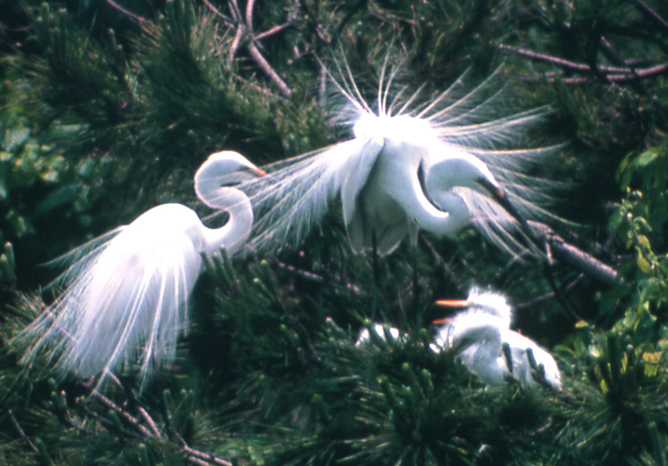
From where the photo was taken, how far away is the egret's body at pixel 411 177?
182 centimetres

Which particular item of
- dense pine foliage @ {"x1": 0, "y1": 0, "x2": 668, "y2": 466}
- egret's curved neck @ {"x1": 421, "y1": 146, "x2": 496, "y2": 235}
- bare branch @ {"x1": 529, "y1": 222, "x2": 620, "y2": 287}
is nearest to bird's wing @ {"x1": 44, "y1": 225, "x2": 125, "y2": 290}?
dense pine foliage @ {"x1": 0, "y1": 0, "x2": 668, "y2": 466}

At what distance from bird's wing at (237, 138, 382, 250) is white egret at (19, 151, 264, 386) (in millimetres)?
67

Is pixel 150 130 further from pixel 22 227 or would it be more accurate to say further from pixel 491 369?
pixel 491 369

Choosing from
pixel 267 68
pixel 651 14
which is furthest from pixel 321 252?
pixel 651 14

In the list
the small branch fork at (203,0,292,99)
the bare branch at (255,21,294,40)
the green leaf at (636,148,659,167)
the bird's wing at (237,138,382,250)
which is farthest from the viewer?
the bare branch at (255,21,294,40)

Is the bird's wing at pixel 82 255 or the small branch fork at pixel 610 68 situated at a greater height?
the small branch fork at pixel 610 68

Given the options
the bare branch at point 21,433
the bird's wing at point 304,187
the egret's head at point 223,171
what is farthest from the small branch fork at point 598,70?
the bare branch at point 21,433

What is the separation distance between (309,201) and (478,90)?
2.46 ft

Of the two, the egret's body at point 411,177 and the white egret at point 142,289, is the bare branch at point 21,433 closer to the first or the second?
the white egret at point 142,289

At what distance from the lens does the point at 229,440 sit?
1343 millimetres

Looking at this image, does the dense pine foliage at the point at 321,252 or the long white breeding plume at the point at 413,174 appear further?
the long white breeding plume at the point at 413,174

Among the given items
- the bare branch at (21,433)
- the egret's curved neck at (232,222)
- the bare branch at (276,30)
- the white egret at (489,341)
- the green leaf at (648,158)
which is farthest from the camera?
the bare branch at (276,30)

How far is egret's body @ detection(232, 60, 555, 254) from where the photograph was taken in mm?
1816

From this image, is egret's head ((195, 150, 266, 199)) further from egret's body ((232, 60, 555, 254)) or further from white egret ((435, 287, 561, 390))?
white egret ((435, 287, 561, 390))
